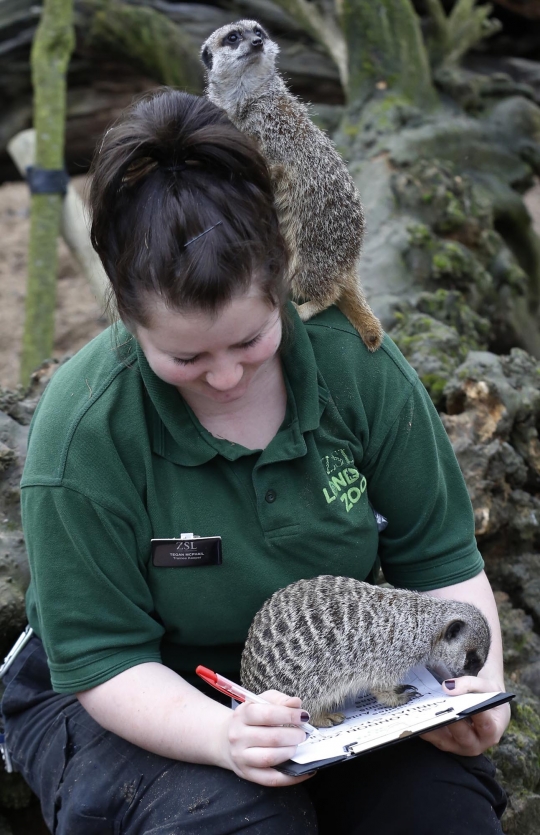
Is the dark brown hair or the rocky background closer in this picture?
the dark brown hair

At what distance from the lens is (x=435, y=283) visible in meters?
3.60

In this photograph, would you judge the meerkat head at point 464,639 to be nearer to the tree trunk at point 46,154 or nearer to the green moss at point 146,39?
the tree trunk at point 46,154

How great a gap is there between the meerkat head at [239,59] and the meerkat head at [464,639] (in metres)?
1.46

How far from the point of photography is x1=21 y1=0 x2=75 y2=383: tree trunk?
400 cm

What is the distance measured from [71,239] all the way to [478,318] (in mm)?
2270

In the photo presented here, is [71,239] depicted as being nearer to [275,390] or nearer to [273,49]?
[273,49]

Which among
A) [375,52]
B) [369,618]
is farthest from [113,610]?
[375,52]

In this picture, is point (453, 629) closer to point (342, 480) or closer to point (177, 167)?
point (342, 480)

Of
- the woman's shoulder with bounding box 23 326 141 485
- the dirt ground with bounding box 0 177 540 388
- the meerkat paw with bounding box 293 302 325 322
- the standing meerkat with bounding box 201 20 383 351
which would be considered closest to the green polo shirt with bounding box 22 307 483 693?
the woman's shoulder with bounding box 23 326 141 485

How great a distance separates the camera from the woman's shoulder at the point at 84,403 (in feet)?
4.91

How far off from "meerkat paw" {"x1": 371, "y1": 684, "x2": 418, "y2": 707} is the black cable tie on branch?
325 centimetres

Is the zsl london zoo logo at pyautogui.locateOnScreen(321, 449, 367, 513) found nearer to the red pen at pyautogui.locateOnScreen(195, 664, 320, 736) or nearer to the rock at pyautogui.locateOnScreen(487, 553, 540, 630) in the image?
the red pen at pyautogui.locateOnScreen(195, 664, 320, 736)

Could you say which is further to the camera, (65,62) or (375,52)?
(375,52)

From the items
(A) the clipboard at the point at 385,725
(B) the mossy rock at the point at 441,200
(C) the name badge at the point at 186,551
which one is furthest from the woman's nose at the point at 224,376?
(B) the mossy rock at the point at 441,200
